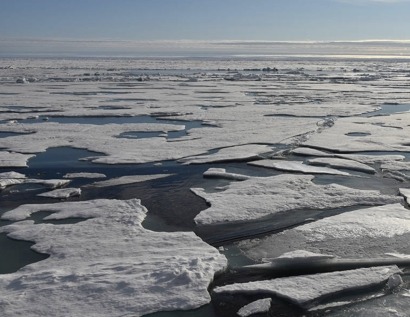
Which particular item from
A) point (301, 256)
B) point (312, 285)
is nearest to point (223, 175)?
point (301, 256)

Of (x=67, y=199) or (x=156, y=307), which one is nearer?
(x=156, y=307)

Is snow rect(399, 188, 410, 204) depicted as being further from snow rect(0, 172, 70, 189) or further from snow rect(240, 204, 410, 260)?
snow rect(0, 172, 70, 189)

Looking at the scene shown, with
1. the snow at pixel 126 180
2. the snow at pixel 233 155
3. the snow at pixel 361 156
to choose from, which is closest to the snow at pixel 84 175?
the snow at pixel 126 180

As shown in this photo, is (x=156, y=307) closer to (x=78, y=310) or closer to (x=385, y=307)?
(x=78, y=310)

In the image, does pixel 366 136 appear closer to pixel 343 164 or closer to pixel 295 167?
pixel 343 164

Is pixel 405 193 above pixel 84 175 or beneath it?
above

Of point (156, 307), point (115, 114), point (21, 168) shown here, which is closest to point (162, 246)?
point (156, 307)

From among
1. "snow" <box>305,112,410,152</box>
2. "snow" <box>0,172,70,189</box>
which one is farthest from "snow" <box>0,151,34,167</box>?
"snow" <box>305,112,410,152</box>

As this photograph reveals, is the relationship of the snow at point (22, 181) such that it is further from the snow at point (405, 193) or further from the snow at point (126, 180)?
the snow at point (405, 193)
